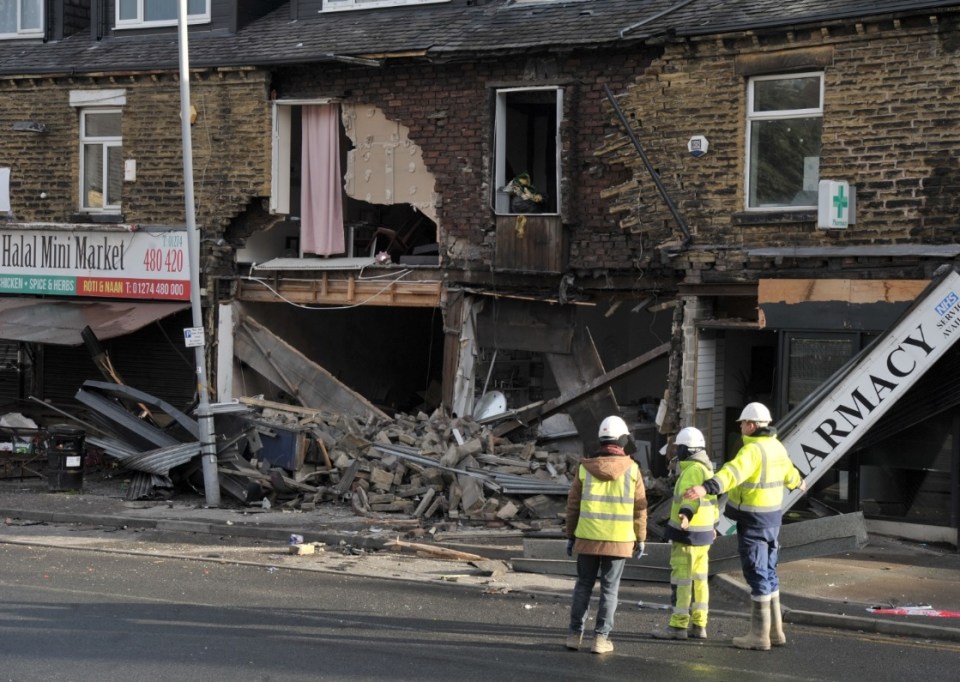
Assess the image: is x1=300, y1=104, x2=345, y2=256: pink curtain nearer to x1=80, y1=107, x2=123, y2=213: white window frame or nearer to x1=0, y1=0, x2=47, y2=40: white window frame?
x1=80, y1=107, x2=123, y2=213: white window frame

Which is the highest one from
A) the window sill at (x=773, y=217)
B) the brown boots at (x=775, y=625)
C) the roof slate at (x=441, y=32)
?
the roof slate at (x=441, y=32)

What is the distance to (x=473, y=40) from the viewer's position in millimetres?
17219

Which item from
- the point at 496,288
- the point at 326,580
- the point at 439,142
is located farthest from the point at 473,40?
the point at 326,580

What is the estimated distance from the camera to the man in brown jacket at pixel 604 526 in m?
8.95

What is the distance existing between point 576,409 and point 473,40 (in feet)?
17.3

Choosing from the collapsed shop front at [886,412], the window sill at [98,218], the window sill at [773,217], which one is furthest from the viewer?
the window sill at [98,218]

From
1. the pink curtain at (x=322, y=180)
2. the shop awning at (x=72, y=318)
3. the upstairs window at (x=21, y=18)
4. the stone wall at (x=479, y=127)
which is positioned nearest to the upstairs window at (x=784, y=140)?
the stone wall at (x=479, y=127)

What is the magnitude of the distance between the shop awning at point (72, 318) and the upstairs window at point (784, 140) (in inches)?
357

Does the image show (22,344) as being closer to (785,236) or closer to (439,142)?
(439,142)

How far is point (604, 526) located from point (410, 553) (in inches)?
194

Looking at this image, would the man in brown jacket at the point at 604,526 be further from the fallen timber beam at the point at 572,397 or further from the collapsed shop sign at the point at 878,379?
the fallen timber beam at the point at 572,397

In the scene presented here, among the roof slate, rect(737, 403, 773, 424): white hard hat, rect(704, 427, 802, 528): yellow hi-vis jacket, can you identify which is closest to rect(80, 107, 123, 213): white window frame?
the roof slate

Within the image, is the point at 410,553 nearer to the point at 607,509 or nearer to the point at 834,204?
the point at 607,509

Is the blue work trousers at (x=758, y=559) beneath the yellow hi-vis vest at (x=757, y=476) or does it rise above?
beneath
